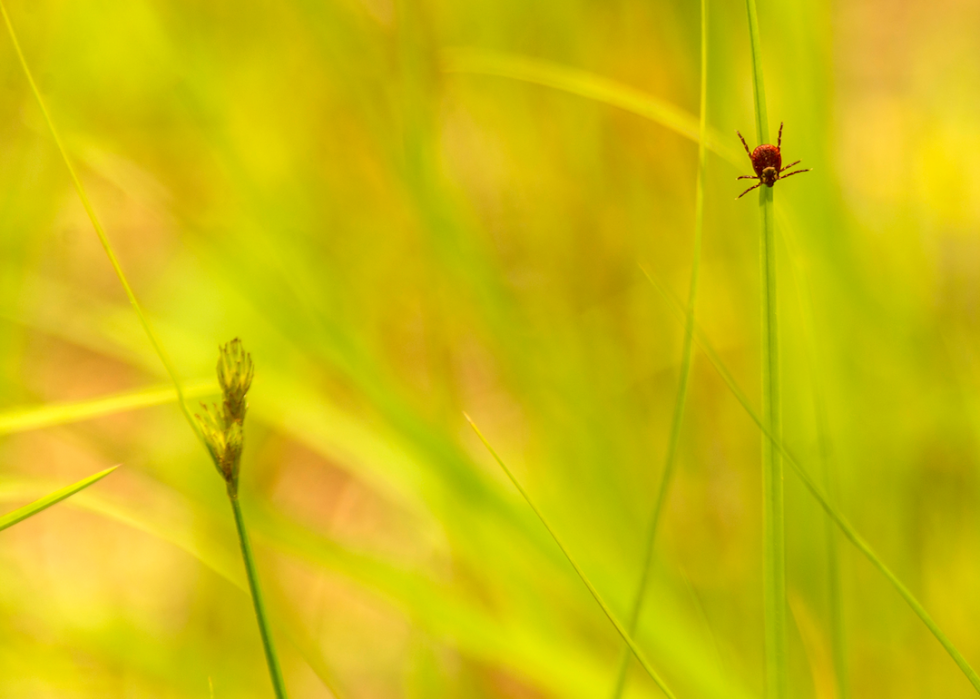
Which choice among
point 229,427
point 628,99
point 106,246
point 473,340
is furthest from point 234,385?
point 473,340

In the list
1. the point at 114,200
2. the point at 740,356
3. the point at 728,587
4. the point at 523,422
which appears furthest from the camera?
the point at 114,200

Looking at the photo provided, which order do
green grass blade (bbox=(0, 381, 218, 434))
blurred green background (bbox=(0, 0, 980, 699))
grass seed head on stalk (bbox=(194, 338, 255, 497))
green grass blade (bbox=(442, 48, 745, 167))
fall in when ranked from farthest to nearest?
blurred green background (bbox=(0, 0, 980, 699)), green grass blade (bbox=(442, 48, 745, 167)), green grass blade (bbox=(0, 381, 218, 434)), grass seed head on stalk (bbox=(194, 338, 255, 497))

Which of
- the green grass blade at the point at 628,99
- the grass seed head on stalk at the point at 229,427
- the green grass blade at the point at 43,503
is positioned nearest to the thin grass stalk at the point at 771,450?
the green grass blade at the point at 628,99

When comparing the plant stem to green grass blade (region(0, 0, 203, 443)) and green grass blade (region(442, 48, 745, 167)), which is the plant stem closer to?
green grass blade (region(0, 0, 203, 443))

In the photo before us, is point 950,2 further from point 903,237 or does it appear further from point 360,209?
point 360,209

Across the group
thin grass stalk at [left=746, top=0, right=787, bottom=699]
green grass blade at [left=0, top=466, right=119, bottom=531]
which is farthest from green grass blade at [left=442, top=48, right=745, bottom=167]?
green grass blade at [left=0, top=466, right=119, bottom=531]

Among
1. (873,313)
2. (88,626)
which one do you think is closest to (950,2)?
(873,313)
